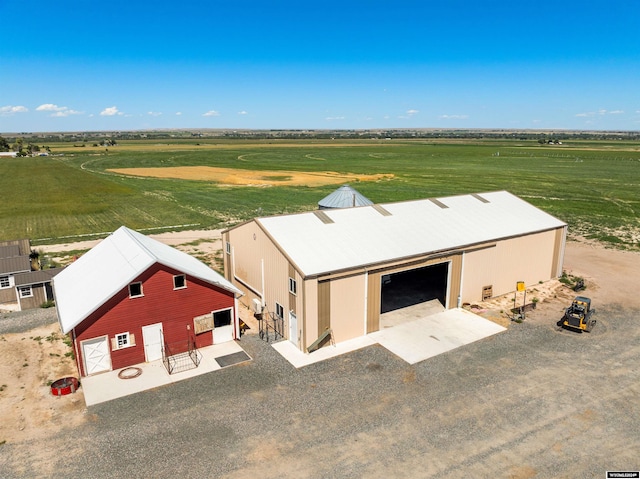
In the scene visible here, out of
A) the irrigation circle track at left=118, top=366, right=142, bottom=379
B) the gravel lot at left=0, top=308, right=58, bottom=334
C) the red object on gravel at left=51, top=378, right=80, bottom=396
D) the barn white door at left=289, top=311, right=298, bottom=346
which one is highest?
the barn white door at left=289, top=311, right=298, bottom=346

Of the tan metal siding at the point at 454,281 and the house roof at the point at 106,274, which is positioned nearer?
the house roof at the point at 106,274

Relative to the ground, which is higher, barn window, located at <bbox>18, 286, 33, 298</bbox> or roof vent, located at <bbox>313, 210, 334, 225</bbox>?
roof vent, located at <bbox>313, 210, 334, 225</bbox>

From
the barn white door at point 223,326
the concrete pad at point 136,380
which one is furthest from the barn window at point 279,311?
the concrete pad at point 136,380

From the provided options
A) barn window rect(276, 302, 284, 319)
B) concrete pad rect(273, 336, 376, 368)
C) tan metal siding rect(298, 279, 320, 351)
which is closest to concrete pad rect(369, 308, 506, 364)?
concrete pad rect(273, 336, 376, 368)

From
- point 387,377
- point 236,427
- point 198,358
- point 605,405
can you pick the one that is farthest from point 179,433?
point 605,405

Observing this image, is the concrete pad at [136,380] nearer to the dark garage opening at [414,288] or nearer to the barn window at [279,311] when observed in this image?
the barn window at [279,311]

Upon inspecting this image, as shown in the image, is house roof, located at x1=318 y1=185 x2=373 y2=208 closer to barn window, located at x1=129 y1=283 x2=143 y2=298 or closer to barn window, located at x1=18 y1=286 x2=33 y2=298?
barn window, located at x1=129 y1=283 x2=143 y2=298

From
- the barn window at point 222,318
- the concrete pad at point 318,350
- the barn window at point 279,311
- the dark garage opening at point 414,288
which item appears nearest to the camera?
the concrete pad at point 318,350

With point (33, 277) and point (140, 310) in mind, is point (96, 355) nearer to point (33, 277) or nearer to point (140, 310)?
point (140, 310)
